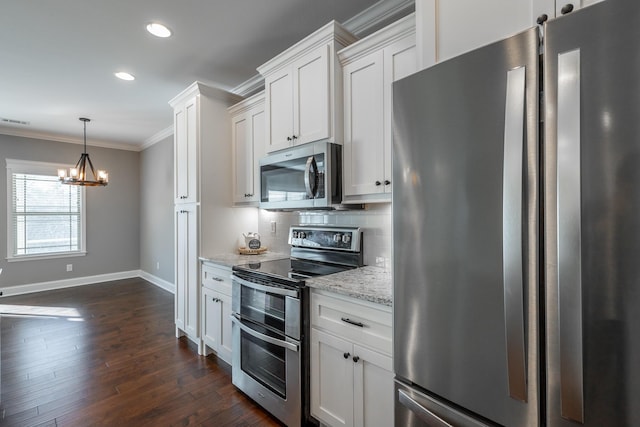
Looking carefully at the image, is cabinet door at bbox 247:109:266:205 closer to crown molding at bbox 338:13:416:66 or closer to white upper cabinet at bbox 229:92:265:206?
white upper cabinet at bbox 229:92:265:206

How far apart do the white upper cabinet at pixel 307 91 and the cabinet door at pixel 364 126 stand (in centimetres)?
8

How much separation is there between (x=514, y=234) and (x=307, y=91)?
171cm

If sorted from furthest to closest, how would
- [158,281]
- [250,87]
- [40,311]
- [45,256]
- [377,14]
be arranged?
[158,281] → [45,256] → [40,311] → [250,87] → [377,14]

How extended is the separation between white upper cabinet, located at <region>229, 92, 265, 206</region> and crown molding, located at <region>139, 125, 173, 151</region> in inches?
101

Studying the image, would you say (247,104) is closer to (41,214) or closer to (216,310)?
(216,310)

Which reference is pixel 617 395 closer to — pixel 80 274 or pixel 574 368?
pixel 574 368

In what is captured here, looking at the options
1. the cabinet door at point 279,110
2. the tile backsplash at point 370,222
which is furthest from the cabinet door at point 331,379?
the cabinet door at point 279,110

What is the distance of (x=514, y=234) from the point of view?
867mm

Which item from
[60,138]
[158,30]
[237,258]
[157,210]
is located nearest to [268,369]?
[237,258]

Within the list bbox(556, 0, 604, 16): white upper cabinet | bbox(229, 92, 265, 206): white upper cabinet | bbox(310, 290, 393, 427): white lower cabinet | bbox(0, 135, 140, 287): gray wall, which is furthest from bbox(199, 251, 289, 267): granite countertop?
bbox(0, 135, 140, 287): gray wall

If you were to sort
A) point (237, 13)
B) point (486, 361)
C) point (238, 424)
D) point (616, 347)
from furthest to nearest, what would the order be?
1. point (237, 13)
2. point (238, 424)
3. point (486, 361)
4. point (616, 347)

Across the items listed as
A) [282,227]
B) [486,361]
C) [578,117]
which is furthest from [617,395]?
[282,227]

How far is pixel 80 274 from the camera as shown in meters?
5.61

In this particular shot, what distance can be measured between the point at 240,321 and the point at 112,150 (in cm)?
544
